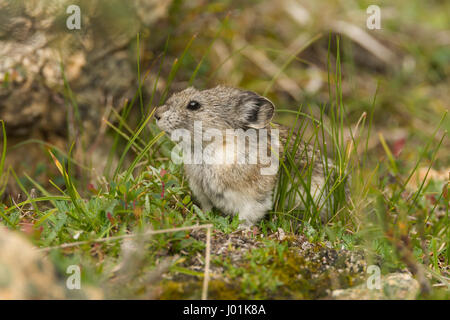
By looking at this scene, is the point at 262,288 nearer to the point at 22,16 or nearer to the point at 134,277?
the point at 134,277

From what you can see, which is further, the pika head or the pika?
the pika head

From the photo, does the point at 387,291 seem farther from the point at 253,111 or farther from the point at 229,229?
the point at 253,111

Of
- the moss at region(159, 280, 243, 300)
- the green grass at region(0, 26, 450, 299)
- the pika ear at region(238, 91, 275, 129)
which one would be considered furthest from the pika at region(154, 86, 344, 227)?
the moss at region(159, 280, 243, 300)

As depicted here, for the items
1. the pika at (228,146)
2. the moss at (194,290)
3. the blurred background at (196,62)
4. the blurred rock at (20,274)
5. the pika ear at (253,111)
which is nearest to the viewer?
the blurred rock at (20,274)

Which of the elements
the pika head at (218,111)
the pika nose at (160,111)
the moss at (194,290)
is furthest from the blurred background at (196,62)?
the moss at (194,290)

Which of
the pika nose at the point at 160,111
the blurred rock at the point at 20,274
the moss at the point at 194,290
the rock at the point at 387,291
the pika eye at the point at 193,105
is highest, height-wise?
the pika eye at the point at 193,105

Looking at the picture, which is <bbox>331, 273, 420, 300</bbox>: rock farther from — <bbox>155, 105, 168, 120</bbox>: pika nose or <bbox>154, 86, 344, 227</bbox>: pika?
<bbox>155, 105, 168, 120</bbox>: pika nose

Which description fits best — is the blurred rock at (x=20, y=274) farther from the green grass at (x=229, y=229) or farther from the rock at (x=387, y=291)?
the rock at (x=387, y=291)
